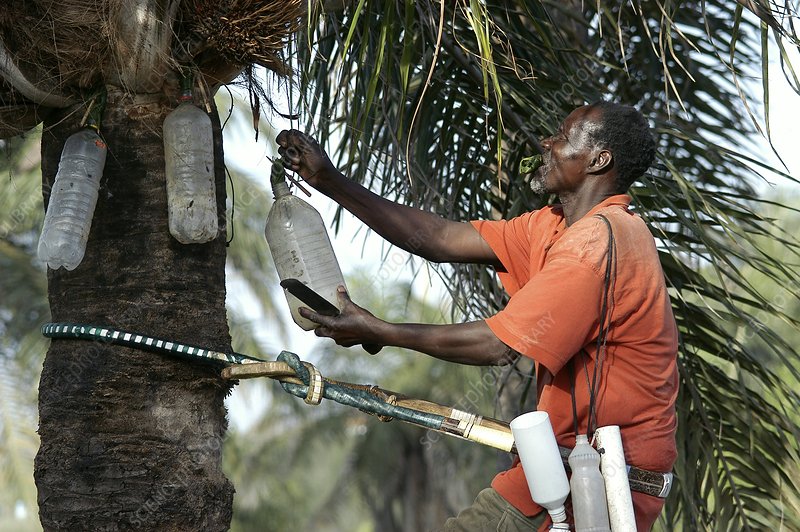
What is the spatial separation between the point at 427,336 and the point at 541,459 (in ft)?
1.27

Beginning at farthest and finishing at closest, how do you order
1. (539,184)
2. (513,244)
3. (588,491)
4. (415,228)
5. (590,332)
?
(415,228), (513,244), (539,184), (590,332), (588,491)

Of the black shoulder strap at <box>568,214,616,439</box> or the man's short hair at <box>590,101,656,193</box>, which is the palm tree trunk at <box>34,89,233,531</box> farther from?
the man's short hair at <box>590,101,656,193</box>

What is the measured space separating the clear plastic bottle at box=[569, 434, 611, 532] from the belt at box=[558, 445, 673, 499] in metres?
0.14

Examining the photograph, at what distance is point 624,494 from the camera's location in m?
2.11

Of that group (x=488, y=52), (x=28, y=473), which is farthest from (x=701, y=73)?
(x=28, y=473)

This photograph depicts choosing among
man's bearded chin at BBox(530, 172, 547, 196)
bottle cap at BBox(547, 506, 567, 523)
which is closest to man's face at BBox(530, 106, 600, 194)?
man's bearded chin at BBox(530, 172, 547, 196)

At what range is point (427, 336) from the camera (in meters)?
2.30

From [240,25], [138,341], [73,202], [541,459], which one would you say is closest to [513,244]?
[541,459]

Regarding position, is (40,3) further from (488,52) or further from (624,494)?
(624,494)

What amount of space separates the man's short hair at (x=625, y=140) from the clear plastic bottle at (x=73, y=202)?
4.05 feet

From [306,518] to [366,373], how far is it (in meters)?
4.10

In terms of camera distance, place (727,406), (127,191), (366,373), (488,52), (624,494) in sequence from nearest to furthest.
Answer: (624,494) < (488,52) < (127,191) < (727,406) < (366,373)

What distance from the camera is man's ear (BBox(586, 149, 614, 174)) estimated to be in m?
2.54

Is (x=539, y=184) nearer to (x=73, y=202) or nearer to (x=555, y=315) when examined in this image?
(x=555, y=315)
